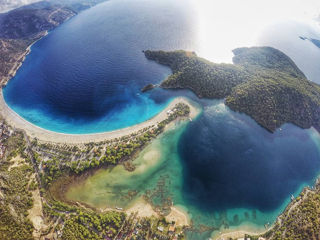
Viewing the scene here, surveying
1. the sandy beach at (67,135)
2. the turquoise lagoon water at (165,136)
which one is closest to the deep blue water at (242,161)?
the turquoise lagoon water at (165,136)

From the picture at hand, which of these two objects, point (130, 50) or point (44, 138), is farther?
point (130, 50)

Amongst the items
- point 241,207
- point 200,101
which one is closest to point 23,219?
point 241,207

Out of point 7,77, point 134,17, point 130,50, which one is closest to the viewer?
point 7,77

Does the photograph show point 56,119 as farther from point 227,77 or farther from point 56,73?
point 227,77

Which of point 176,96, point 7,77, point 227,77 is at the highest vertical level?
point 227,77

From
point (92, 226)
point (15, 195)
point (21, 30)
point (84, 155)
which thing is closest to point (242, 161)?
point (92, 226)

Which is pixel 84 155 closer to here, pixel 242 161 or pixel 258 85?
pixel 242 161

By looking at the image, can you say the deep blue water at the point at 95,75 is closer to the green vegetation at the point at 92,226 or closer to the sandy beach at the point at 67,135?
the sandy beach at the point at 67,135
